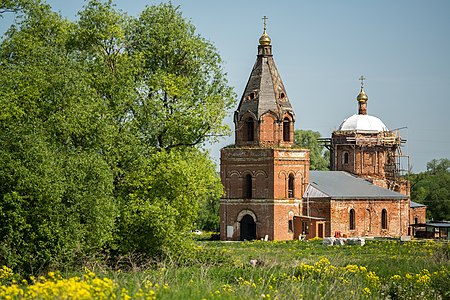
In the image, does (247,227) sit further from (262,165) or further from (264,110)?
(264,110)

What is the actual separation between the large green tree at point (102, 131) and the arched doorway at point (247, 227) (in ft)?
72.3

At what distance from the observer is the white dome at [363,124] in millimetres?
66750

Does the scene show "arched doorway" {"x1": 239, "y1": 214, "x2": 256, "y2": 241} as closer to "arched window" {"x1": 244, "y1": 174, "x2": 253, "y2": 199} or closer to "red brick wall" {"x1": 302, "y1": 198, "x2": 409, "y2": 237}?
"arched window" {"x1": 244, "y1": 174, "x2": 253, "y2": 199}

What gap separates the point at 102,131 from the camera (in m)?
26.7

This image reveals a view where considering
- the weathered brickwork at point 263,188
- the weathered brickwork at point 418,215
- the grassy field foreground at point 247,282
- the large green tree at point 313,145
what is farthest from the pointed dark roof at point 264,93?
the large green tree at point 313,145

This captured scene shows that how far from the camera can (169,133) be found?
30.3 m

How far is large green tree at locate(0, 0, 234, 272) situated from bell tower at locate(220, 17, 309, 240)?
21.0m

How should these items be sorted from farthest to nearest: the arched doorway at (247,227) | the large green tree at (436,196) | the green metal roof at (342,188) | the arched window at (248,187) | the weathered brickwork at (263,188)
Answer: the large green tree at (436,196) → the green metal roof at (342,188) → the arched window at (248,187) → the arched doorway at (247,227) → the weathered brickwork at (263,188)

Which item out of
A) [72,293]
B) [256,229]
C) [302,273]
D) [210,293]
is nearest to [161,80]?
[302,273]

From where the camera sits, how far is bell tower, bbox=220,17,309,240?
53.1 meters

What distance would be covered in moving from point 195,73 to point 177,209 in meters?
6.22

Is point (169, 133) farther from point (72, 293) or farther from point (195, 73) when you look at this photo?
point (72, 293)

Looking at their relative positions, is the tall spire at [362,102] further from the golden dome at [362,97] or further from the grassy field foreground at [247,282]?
the grassy field foreground at [247,282]

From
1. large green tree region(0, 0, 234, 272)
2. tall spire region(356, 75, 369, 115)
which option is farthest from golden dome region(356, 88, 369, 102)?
large green tree region(0, 0, 234, 272)
